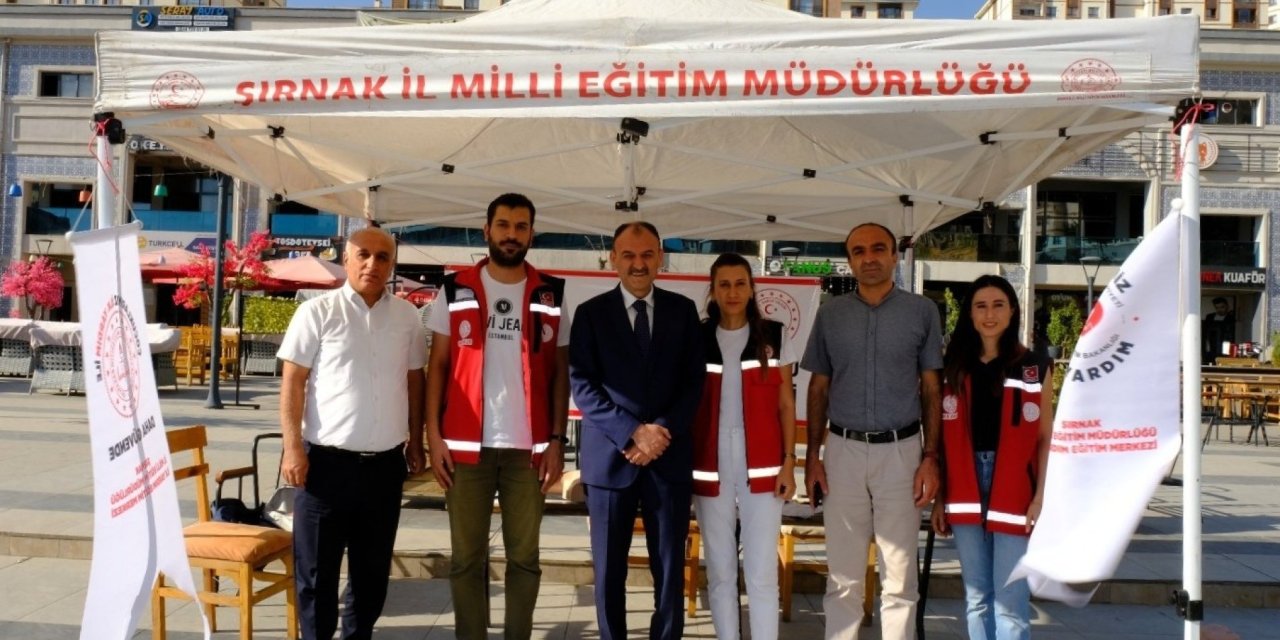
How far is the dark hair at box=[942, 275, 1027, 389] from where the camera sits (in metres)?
3.82

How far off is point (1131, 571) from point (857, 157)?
317 centimetres

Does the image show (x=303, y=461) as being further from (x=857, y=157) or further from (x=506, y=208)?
(x=857, y=157)

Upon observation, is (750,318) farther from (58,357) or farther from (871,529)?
(58,357)

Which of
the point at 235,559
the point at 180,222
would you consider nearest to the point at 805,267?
the point at 180,222

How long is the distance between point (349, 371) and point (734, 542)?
178 centimetres

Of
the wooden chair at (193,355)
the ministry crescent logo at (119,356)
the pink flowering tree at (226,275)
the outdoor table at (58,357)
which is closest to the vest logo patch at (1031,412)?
the ministry crescent logo at (119,356)

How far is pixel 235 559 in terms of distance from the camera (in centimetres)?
403

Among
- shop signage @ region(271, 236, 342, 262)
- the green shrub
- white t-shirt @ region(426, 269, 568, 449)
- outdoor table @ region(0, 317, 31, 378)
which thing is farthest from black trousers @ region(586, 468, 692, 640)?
shop signage @ region(271, 236, 342, 262)

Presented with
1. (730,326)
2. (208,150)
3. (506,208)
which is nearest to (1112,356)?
(730,326)

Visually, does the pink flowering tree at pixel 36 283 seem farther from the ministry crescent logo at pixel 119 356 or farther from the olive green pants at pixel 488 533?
the olive green pants at pixel 488 533

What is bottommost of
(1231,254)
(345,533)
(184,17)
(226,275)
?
(345,533)

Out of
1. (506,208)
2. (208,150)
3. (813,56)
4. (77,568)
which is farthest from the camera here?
(77,568)

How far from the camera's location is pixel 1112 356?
10.9 ft

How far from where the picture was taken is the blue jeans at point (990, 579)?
12.0 ft
